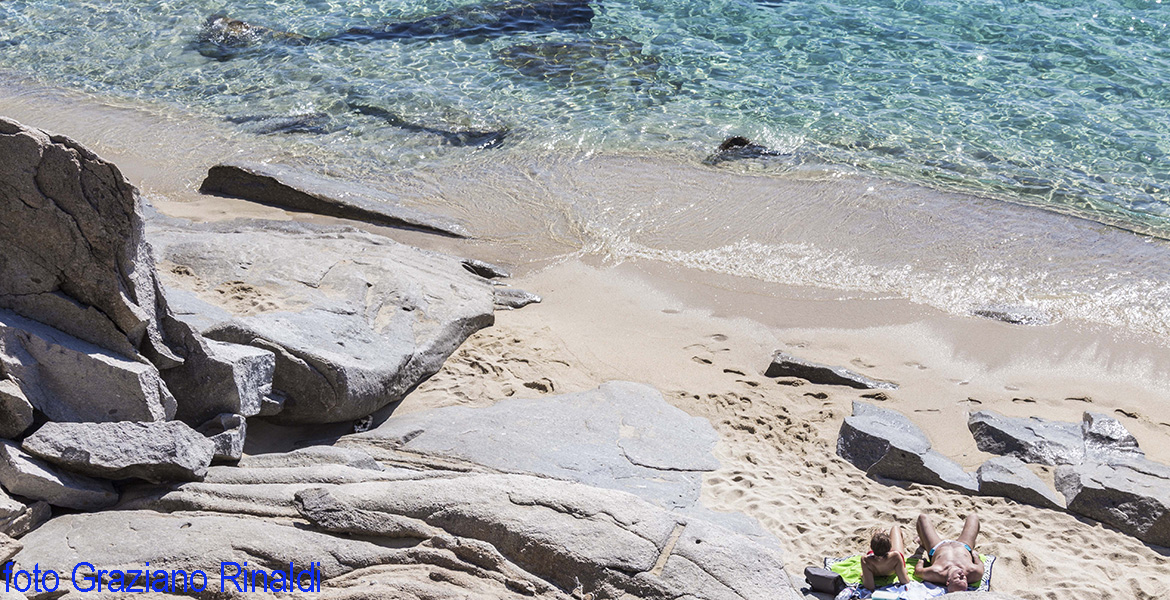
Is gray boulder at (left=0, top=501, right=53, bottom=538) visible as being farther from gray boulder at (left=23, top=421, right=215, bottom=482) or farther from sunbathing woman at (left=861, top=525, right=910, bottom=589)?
sunbathing woman at (left=861, top=525, right=910, bottom=589)

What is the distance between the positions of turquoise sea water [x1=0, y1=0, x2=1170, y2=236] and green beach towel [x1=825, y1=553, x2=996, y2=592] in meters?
6.00

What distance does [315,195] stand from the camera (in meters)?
9.47

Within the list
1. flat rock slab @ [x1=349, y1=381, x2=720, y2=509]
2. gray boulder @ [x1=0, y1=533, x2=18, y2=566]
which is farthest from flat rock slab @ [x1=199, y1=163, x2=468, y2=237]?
gray boulder @ [x1=0, y1=533, x2=18, y2=566]

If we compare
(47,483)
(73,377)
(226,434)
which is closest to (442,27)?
(226,434)

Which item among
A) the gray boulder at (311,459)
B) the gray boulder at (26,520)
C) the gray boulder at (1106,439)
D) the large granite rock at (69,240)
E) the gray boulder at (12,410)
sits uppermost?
the large granite rock at (69,240)

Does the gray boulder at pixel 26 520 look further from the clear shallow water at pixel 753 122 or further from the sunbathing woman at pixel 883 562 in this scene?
the clear shallow water at pixel 753 122

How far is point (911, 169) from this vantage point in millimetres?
10617

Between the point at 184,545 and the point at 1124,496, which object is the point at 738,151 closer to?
the point at 1124,496

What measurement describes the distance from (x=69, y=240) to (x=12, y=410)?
0.83 m

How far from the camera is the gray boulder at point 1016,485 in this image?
5664 millimetres

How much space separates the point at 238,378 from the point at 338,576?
4.95 feet

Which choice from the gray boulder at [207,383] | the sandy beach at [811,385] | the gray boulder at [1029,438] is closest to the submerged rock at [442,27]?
the sandy beach at [811,385]

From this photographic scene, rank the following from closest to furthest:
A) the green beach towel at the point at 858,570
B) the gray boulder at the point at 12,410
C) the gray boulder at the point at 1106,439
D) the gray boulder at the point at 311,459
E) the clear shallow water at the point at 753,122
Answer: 1. the gray boulder at the point at 12,410
2. the gray boulder at the point at 311,459
3. the green beach towel at the point at 858,570
4. the gray boulder at the point at 1106,439
5. the clear shallow water at the point at 753,122

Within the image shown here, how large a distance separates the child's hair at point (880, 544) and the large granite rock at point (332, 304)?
311cm
